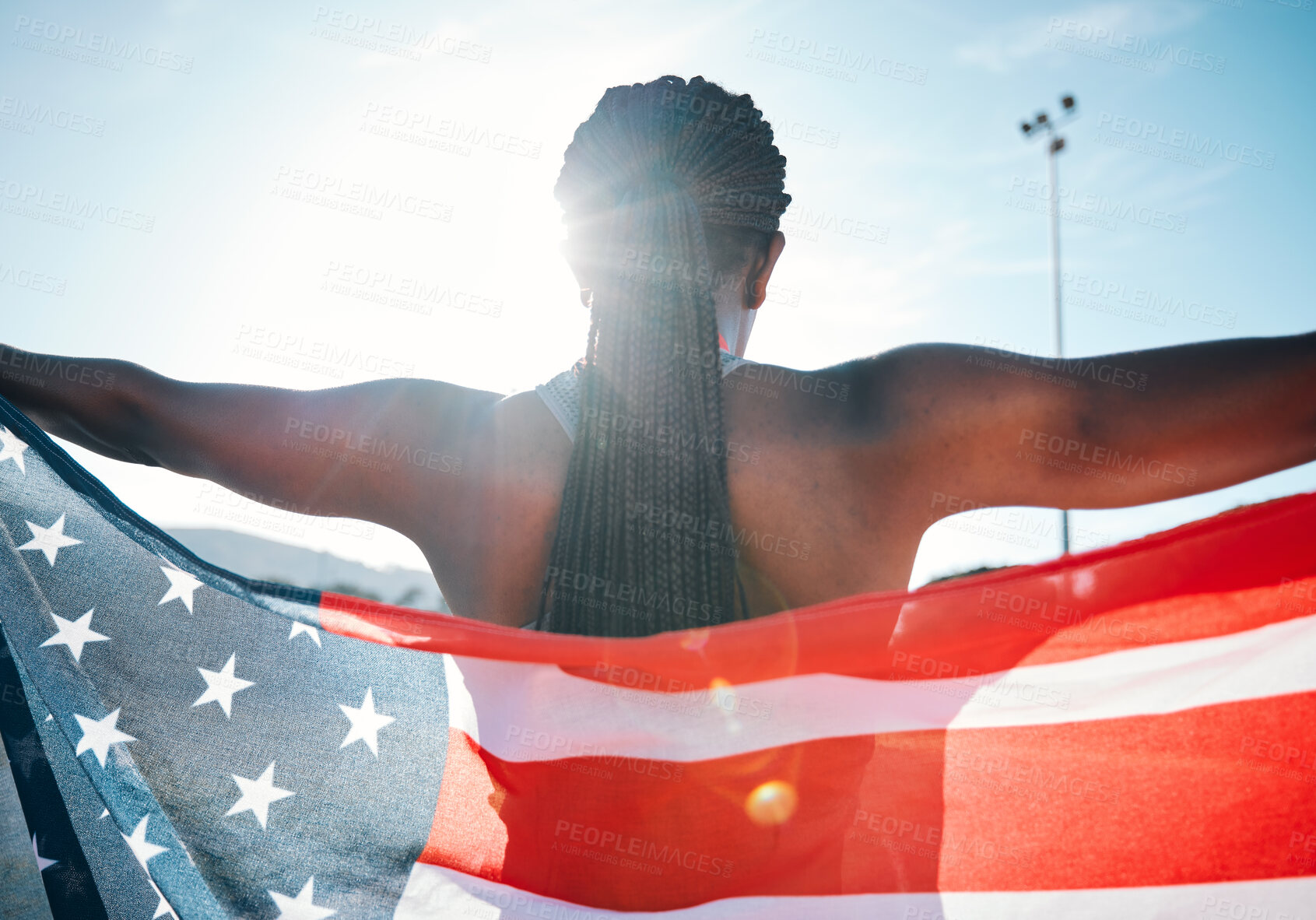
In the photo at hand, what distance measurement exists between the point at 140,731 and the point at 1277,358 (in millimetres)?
2488

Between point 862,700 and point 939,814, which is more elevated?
point 862,700

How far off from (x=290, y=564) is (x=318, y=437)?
278 feet

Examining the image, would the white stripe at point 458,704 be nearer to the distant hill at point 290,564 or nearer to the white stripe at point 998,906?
the white stripe at point 998,906

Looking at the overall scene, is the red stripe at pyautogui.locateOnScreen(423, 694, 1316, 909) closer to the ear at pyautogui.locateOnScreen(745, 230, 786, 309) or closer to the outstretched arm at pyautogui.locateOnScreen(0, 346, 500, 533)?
the outstretched arm at pyautogui.locateOnScreen(0, 346, 500, 533)

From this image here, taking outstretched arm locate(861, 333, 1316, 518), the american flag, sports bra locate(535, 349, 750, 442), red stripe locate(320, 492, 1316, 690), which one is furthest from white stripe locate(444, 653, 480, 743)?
outstretched arm locate(861, 333, 1316, 518)

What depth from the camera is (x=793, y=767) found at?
152cm

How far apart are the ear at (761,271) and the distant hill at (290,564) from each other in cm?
6621

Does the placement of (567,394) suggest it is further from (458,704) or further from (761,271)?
(458,704)

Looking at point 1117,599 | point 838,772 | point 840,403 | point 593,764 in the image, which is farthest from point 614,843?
point 1117,599

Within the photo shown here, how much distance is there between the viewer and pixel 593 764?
5.03ft

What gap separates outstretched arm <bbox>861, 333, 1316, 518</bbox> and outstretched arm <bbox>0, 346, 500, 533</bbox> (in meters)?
0.93

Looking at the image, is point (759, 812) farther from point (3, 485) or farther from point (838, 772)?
point (3, 485)

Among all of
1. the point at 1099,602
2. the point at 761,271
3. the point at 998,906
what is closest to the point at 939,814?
the point at 998,906

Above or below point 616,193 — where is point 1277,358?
below
